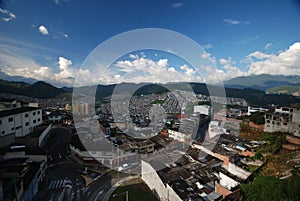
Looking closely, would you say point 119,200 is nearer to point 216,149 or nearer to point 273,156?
point 216,149

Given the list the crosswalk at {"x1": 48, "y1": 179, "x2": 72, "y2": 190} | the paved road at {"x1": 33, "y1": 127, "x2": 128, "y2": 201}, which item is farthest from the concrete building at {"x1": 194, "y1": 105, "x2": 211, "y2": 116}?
the crosswalk at {"x1": 48, "y1": 179, "x2": 72, "y2": 190}

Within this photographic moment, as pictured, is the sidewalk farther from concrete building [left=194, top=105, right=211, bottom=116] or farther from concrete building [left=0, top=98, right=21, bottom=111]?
concrete building [left=194, top=105, right=211, bottom=116]

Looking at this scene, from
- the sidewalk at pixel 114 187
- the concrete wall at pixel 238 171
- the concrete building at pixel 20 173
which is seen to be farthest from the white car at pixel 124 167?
the concrete wall at pixel 238 171

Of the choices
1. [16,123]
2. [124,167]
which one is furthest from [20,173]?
[16,123]

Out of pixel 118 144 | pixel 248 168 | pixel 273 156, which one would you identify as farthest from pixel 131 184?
pixel 273 156

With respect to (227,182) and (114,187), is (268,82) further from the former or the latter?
(114,187)
